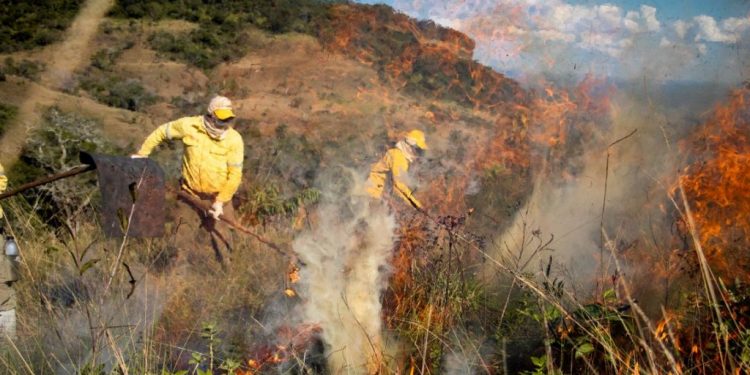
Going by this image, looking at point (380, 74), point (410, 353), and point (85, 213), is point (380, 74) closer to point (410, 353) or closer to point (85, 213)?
point (85, 213)

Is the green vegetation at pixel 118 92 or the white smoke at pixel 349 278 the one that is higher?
the white smoke at pixel 349 278

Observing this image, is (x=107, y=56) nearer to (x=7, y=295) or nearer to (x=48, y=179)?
(x=7, y=295)

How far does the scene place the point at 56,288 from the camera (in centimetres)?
452

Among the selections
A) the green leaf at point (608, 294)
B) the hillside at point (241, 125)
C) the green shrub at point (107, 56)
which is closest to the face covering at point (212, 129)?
the hillside at point (241, 125)

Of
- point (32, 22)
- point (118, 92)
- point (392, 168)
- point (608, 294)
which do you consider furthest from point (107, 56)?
point (608, 294)

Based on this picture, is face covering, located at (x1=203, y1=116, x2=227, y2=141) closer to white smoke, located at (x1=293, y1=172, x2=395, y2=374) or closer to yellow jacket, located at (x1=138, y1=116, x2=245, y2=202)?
yellow jacket, located at (x1=138, y1=116, x2=245, y2=202)

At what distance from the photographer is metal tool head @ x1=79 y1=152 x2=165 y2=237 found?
266 cm

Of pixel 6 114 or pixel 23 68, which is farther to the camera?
pixel 23 68

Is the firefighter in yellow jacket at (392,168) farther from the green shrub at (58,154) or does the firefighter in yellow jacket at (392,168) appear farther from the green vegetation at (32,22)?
the green vegetation at (32,22)

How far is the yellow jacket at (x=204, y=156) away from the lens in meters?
6.35

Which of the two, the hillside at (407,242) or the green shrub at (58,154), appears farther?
the green shrub at (58,154)

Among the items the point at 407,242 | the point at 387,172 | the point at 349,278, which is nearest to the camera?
the point at 349,278

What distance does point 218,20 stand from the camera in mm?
31031

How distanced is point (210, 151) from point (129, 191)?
419cm
